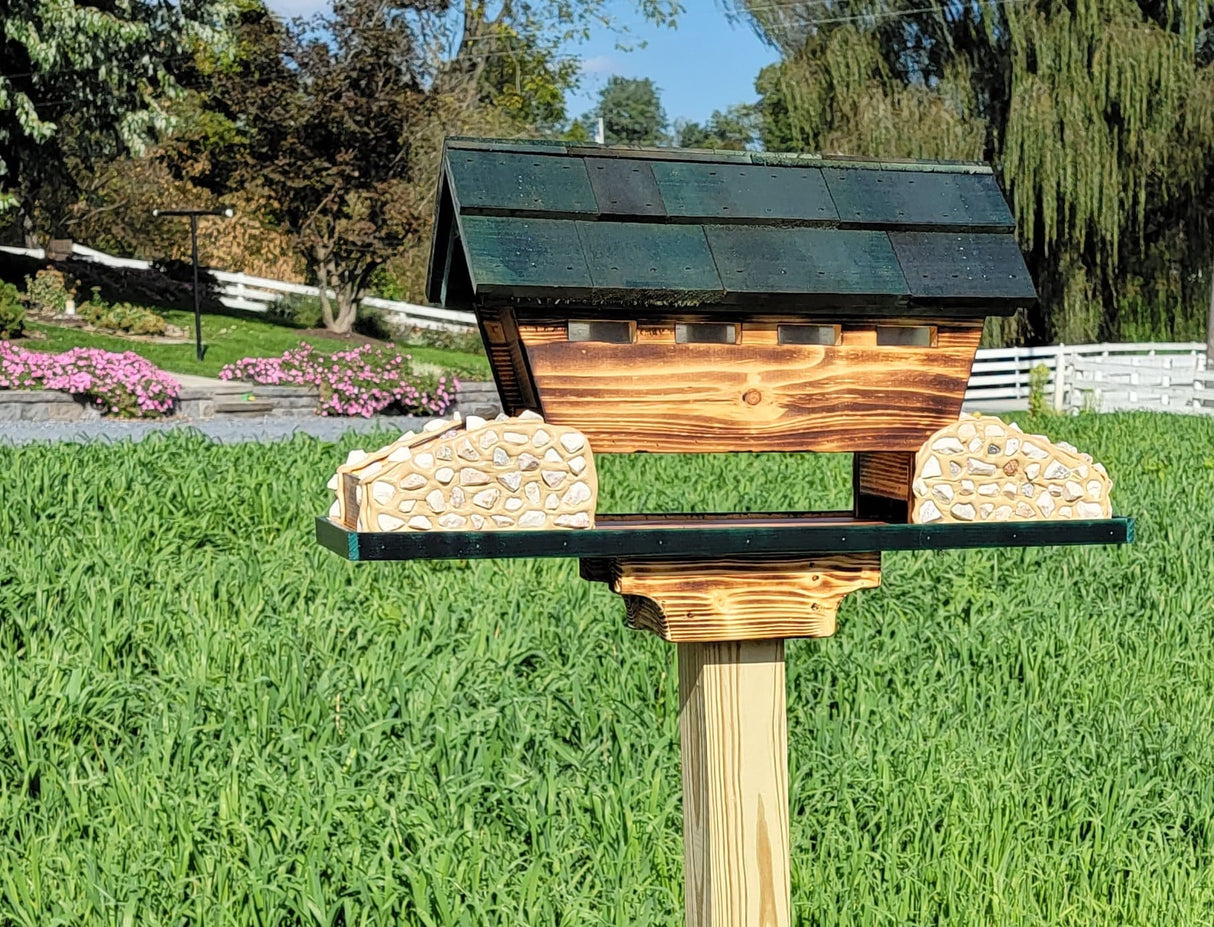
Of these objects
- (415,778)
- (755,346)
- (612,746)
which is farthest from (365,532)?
(612,746)

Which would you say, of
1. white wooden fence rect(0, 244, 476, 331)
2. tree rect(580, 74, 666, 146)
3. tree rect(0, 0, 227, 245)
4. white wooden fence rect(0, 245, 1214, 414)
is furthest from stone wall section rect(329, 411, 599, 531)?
tree rect(580, 74, 666, 146)

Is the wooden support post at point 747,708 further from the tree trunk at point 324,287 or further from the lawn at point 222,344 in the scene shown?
the tree trunk at point 324,287

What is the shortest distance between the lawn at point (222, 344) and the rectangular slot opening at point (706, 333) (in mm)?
16930

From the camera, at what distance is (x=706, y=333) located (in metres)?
1.89

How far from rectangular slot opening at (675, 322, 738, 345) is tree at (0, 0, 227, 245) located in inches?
757

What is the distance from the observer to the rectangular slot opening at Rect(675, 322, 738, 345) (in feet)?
6.17

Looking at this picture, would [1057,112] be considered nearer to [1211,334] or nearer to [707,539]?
[1211,334]

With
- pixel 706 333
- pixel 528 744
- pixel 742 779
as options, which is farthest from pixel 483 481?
pixel 528 744

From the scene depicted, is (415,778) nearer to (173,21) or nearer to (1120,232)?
(1120,232)

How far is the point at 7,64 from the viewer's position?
20375 mm

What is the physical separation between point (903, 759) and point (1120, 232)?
17.0 meters

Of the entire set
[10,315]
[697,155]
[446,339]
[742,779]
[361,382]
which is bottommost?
[361,382]

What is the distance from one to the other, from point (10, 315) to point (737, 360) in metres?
18.4

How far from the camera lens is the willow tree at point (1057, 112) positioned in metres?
17.9
